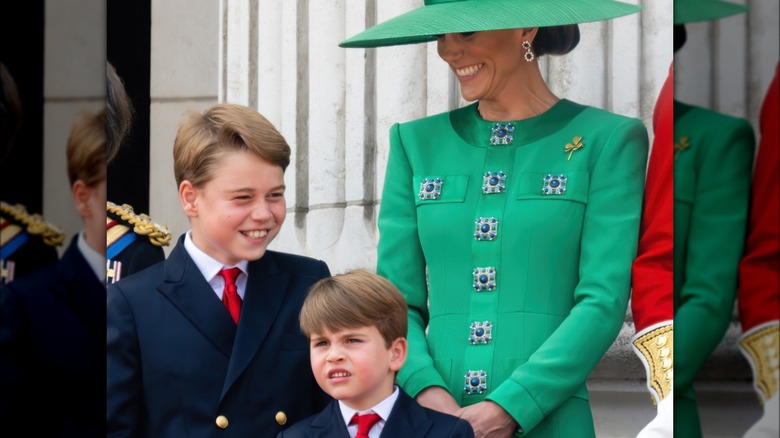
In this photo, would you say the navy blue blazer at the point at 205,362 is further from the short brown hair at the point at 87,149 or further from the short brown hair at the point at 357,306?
the short brown hair at the point at 87,149

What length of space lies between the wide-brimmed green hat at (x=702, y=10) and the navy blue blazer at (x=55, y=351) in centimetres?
176

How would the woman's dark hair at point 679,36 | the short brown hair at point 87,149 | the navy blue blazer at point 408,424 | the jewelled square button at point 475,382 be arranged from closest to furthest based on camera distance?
the woman's dark hair at point 679,36 → the navy blue blazer at point 408,424 → the jewelled square button at point 475,382 → the short brown hair at point 87,149

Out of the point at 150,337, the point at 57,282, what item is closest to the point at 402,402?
the point at 150,337

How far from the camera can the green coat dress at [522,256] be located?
12.6ft

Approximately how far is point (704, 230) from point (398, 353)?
0.94 m

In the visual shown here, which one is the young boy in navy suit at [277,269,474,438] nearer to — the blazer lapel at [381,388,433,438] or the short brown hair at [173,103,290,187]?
the blazer lapel at [381,388,433,438]

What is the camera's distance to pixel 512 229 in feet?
12.9

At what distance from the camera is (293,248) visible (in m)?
4.25

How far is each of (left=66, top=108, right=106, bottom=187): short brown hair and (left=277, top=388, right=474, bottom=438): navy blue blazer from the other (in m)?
0.95

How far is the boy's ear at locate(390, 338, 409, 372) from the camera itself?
3.85 metres

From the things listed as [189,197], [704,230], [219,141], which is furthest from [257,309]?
[704,230]

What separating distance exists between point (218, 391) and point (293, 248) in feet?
1.57

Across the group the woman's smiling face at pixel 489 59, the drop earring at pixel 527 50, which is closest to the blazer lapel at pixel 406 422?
the woman's smiling face at pixel 489 59

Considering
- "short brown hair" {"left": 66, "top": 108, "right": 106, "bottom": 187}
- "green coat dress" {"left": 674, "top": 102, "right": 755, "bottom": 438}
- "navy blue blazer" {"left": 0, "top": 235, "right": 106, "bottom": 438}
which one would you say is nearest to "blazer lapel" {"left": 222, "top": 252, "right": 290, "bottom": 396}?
"navy blue blazer" {"left": 0, "top": 235, "right": 106, "bottom": 438}
